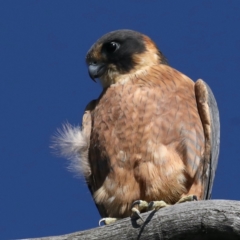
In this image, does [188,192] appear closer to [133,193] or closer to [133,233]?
[133,193]

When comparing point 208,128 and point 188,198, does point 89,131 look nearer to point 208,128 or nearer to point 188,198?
point 208,128

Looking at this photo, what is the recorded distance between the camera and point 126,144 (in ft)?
18.2

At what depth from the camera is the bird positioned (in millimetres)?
5410

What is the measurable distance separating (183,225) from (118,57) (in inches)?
99.3

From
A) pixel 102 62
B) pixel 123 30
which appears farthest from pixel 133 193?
pixel 123 30

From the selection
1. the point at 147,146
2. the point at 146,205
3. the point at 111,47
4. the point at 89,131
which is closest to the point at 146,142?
the point at 147,146

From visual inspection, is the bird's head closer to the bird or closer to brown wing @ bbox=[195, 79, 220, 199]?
the bird

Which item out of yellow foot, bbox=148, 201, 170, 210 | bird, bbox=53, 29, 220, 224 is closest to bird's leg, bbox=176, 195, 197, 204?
bird, bbox=53, 29, 220, 224

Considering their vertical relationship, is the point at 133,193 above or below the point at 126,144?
below

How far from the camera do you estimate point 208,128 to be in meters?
5.71

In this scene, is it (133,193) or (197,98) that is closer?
(133,193)

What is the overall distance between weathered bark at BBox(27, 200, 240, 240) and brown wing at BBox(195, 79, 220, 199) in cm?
118

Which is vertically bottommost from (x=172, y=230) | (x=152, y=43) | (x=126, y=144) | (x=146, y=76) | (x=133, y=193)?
(x=172, y=230)

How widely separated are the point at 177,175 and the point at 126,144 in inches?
19.5
